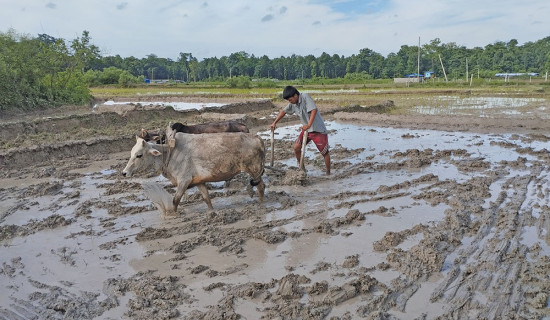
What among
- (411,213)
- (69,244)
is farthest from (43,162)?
(411,213)

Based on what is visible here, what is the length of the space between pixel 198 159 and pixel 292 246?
2002 mm

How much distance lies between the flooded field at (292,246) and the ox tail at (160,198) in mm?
143

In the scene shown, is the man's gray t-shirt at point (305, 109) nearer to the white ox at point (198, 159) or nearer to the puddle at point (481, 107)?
the white ox at point (198, 159)

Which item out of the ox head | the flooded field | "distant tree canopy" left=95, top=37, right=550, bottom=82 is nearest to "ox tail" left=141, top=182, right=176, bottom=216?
the flooded field

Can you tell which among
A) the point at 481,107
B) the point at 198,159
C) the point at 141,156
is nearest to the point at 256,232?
the point at 198,159

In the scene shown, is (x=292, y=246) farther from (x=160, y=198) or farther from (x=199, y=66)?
(x=199, y=66)

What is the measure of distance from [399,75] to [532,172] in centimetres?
6520

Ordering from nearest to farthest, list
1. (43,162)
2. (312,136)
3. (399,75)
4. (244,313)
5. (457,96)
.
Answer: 1. (244,313)
2. (312,136)
3. (43,162)
4. (457,96)
5. (399,75)

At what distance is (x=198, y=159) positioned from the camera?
653 centimetres

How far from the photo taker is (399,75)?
70812 mm

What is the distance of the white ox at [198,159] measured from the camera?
6.42 m

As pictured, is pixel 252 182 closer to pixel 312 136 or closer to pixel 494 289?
pixel 312 136

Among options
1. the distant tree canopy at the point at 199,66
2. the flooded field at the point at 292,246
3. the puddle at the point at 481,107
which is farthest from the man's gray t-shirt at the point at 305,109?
the distant tree canopy at the point at 199,66

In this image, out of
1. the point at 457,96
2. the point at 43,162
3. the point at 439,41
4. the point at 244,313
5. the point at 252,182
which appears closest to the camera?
the point at 244,313
